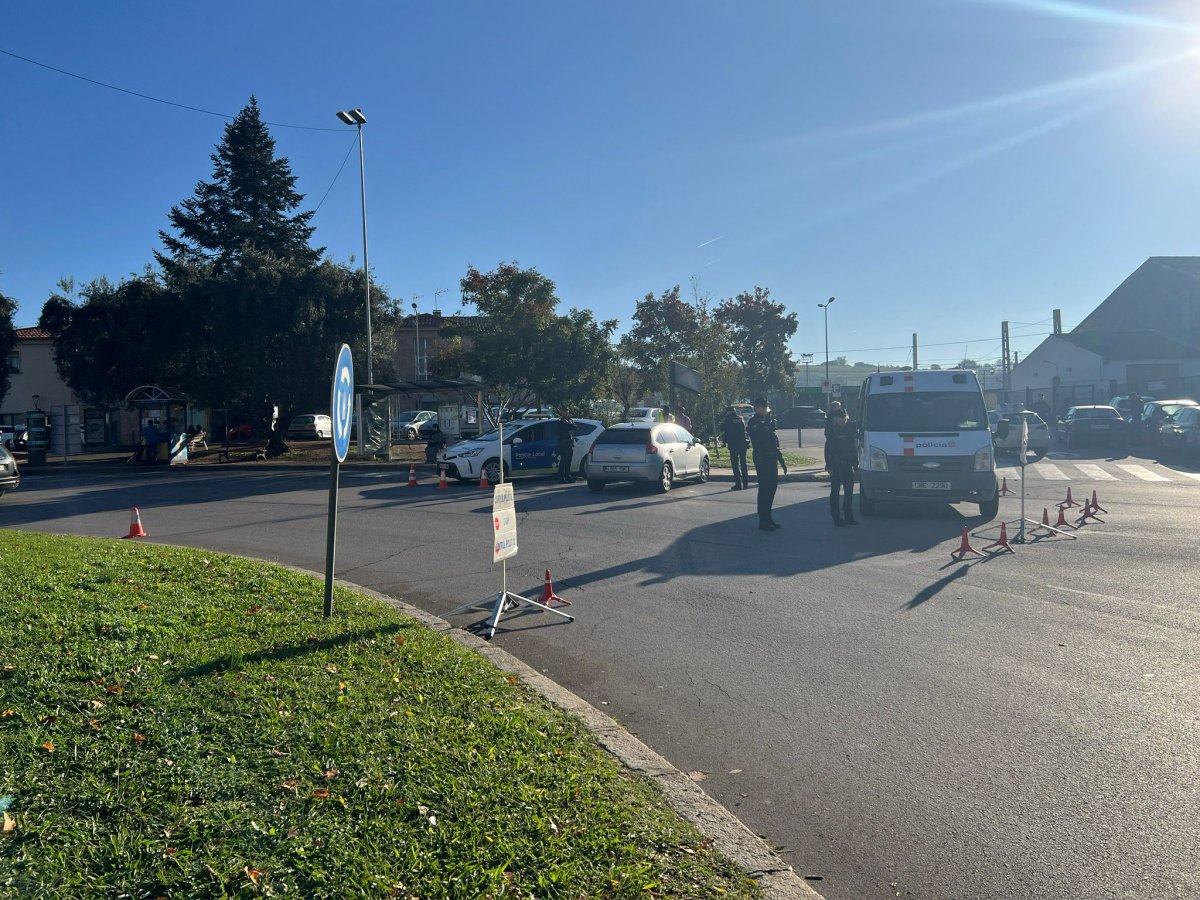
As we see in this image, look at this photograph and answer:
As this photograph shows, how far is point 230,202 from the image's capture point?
159 ft

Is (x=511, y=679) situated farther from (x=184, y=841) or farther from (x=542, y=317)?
(x=542, y=317)

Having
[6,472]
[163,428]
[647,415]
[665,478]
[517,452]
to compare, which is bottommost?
[665,478]

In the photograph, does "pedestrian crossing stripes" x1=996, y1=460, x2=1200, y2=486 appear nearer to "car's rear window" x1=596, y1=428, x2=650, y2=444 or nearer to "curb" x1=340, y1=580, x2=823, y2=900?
"car's rear window" x1=596, y1=428, x2=650, y2=444

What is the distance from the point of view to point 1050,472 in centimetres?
2317

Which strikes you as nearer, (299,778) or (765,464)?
(299,778)

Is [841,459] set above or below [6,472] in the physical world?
above

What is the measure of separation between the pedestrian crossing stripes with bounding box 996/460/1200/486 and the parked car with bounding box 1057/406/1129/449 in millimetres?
5989

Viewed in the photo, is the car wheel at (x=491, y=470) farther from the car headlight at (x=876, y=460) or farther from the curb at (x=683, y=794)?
the curb at (x=683, y=794)

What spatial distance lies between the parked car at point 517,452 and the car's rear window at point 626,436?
89.6 inches

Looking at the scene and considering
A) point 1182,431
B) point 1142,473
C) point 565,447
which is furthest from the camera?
point 1182,431

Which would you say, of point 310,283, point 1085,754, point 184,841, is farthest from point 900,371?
point 310,283

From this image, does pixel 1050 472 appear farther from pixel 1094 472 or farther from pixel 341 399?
pixel 341 399

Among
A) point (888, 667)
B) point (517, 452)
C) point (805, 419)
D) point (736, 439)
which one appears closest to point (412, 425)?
point (517, 452)

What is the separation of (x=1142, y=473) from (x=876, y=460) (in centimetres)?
1189
